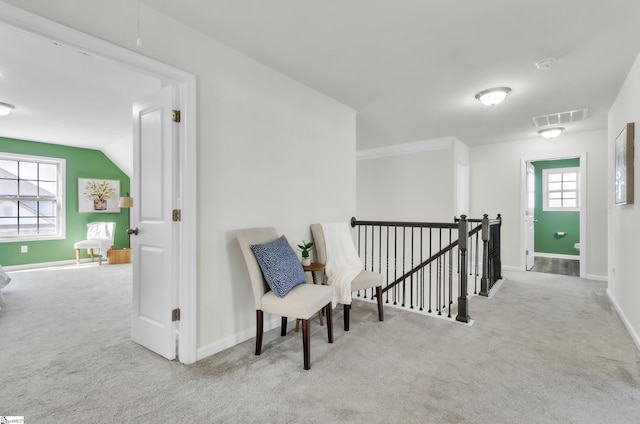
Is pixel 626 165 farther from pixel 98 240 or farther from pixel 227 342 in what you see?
pixel 98 240

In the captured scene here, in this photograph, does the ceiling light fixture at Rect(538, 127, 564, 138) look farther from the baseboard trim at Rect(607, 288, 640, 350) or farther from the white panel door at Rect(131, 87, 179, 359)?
the white panel door at Rect(131, 87, 179, 359)

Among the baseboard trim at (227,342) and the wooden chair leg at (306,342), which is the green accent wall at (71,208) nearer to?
the baseboard trim at (227,342)

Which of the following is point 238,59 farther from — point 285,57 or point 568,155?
point 568,155

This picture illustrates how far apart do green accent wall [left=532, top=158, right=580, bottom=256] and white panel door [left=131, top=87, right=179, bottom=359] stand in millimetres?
7610

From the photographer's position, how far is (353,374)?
1.96m

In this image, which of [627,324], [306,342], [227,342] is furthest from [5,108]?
[627,324]

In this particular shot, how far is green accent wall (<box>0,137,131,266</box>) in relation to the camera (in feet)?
18.3

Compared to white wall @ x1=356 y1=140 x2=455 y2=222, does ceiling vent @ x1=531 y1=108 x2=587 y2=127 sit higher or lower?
higher

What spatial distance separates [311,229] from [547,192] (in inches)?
260

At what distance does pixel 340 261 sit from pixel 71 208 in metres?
6.20

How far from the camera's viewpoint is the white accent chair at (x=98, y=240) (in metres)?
5.97

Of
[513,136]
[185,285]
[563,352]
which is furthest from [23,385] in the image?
[513,136]

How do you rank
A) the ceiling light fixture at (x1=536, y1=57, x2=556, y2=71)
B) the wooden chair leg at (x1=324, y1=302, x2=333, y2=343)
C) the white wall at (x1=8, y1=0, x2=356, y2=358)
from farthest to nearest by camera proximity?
the ceiling light fixture at (x1=536, y1=57, x2=556, y2=71), the wooden chair leg at (x1=324, y1=302, x2=333, y2=343), the white wall at (x1=8, y1=0, x2=356, y2=358)

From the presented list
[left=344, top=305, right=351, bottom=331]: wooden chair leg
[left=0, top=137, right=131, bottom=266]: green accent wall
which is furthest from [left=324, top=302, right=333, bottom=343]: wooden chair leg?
[left=0, top=137, right=131, bottom=266]: green accent wall
